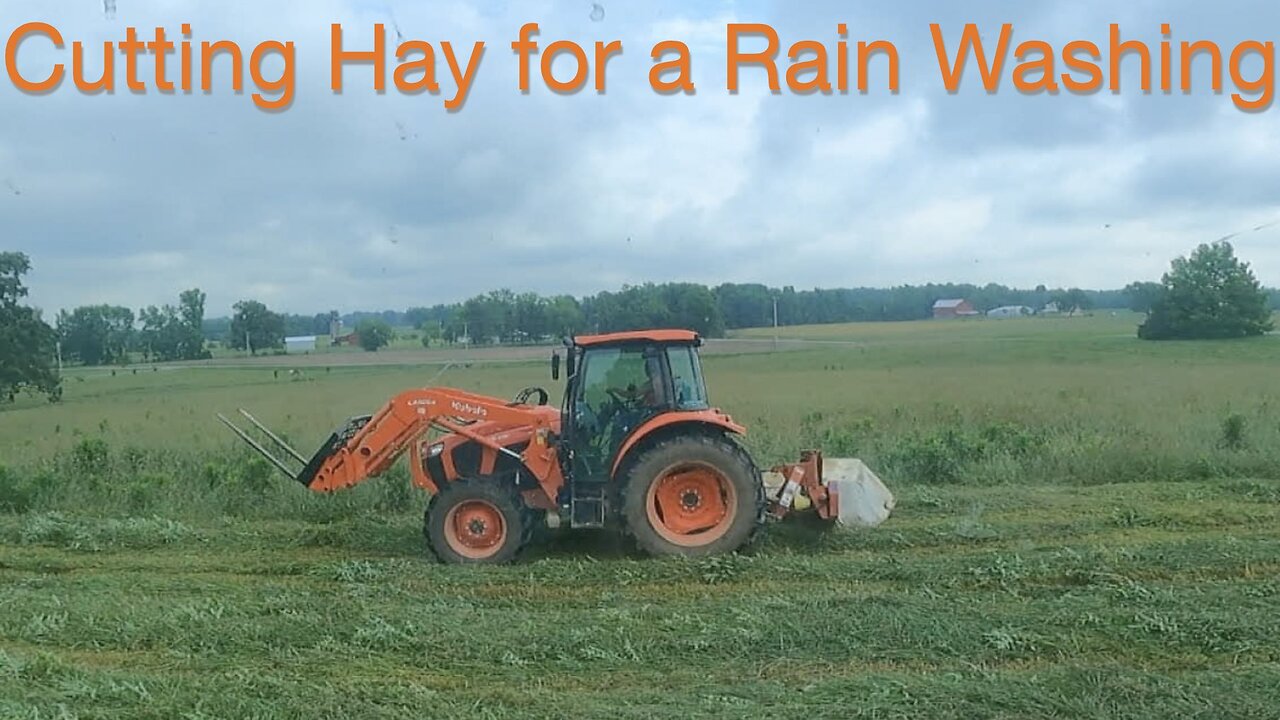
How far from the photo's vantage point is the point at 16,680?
18.0 feet

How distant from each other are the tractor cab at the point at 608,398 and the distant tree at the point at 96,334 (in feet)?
68.2

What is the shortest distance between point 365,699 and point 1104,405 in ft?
52.6

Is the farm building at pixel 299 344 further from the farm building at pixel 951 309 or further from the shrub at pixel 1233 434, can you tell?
the farm building at pixel 951 309

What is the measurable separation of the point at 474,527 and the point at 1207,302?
33616 millimetres

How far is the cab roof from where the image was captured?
8242 mm

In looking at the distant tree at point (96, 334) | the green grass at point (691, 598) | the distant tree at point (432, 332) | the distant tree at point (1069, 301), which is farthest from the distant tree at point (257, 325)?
the distant tree at point (1069, 301)

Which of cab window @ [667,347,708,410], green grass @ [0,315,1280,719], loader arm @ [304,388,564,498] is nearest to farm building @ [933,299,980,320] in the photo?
green grass @ [0,315,1280,719]

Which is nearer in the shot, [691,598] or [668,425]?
[691,598]

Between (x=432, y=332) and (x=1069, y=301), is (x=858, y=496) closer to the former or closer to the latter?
(x=432, y=332)

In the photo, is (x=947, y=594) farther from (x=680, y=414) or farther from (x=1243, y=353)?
(x=1243, y=353)

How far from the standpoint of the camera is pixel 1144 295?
34312 millimetres

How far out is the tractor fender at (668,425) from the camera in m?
8.10

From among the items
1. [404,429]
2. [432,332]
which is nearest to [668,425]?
[404,429]

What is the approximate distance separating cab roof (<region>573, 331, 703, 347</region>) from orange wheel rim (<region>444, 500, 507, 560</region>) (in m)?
1.51
